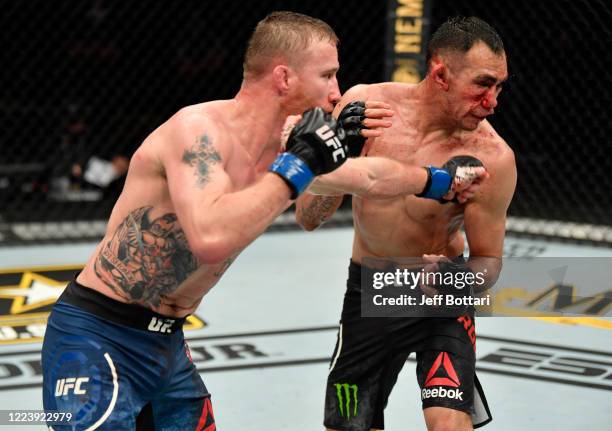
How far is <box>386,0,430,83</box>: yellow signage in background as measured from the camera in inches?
223

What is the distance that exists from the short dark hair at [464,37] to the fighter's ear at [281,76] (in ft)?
2.18

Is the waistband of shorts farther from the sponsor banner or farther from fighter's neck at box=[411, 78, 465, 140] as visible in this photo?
the sponsor banner

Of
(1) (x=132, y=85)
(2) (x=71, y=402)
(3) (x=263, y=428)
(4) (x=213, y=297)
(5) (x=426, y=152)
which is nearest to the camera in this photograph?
(2) (x=71, y=402)

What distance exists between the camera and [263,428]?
114 inches

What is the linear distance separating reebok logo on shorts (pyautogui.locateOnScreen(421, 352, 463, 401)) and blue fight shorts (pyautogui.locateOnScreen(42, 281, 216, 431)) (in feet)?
2.05

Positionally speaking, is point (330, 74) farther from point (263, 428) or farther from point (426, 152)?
point (263, 428)

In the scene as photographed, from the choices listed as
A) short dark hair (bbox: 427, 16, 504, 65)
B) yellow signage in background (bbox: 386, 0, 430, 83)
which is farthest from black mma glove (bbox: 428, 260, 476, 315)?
yellow signage in background (bbox: 386, 0, 430, 83)

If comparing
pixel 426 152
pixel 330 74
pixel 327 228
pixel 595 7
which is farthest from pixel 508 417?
pixel 595 7

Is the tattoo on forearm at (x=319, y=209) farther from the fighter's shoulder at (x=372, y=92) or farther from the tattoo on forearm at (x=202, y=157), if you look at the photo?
the tattoo on forearm at (x=202, y=157)

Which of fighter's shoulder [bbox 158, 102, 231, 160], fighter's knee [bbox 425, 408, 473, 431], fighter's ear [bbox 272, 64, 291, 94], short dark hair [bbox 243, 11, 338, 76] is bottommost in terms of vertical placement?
fighter's knee [bbox 425, 408, 473, 431]

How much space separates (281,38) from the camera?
188 cm

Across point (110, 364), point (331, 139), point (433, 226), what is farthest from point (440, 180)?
point (110, 364)

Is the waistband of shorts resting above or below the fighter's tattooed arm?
below

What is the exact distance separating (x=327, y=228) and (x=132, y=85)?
5.95 feet
